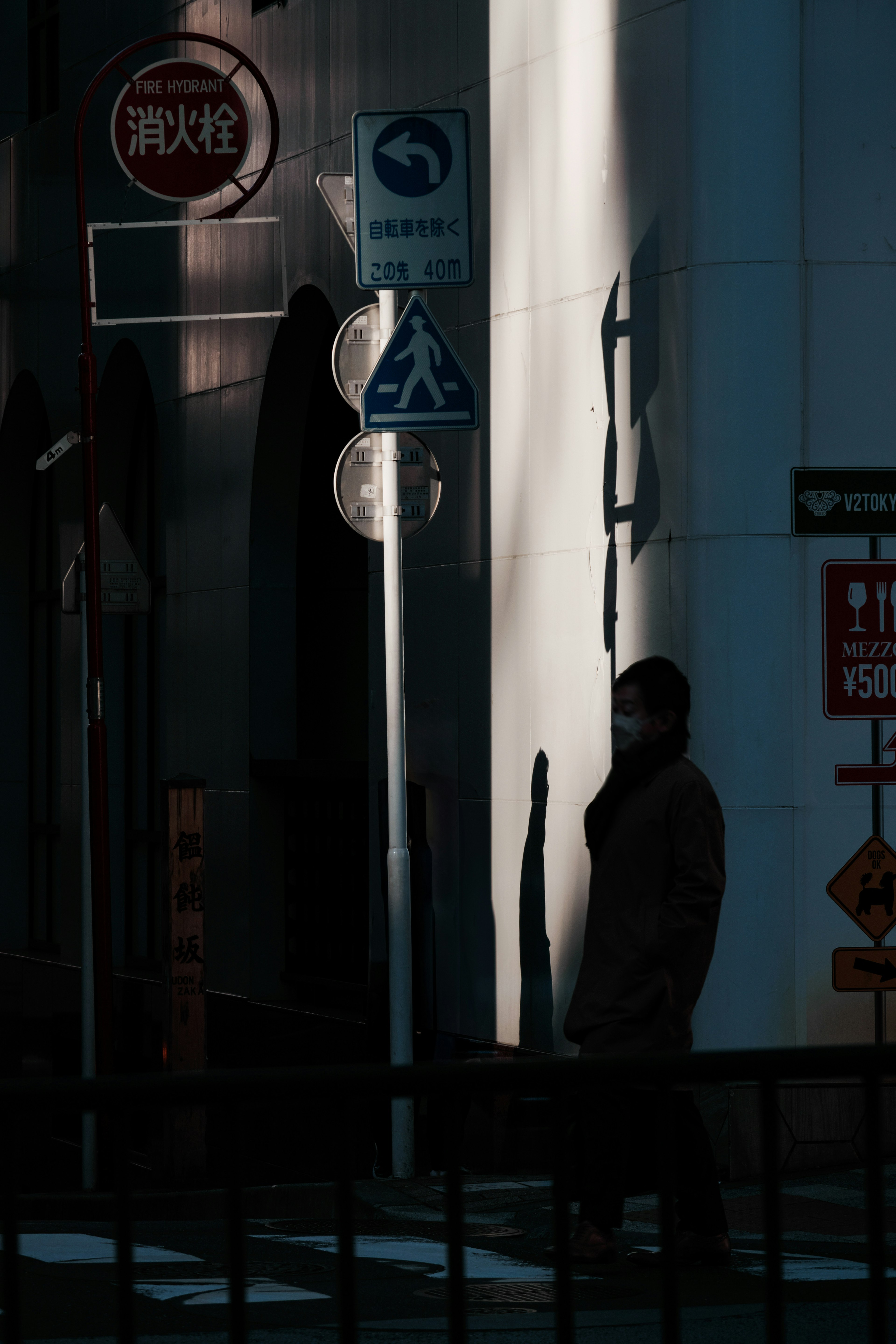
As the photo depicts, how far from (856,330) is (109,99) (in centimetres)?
916

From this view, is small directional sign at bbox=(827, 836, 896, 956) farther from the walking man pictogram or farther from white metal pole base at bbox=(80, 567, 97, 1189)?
white metal pole base at bbox=(80, 567, 97, 1189)

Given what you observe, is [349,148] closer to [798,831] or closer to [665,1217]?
[798,831]

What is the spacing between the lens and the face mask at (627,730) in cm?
710

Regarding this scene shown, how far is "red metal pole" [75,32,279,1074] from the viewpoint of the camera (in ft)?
42.4

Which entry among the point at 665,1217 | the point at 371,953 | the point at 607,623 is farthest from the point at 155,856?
the point at 665,1217

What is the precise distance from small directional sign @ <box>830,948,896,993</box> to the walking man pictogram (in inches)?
117

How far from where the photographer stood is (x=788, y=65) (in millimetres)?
9273

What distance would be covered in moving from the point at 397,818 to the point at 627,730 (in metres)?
2.59

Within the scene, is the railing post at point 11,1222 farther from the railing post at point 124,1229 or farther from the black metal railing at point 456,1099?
the railing post at point 124,1229

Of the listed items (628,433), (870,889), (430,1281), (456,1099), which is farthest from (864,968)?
(456,1099)

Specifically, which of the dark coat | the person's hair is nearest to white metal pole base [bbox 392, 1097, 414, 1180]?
the dark coat

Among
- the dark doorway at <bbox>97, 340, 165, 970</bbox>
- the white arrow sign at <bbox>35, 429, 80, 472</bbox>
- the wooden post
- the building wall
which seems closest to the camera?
the building wall

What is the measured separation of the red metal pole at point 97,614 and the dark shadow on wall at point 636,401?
405cm

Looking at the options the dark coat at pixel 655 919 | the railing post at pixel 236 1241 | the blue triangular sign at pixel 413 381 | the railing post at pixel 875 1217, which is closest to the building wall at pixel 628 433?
the blue triangular sign at pixel 413 381
